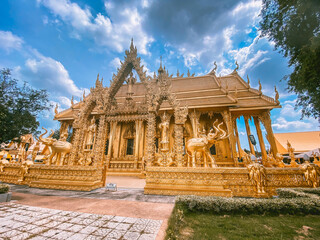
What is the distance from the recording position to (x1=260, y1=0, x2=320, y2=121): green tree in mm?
4160

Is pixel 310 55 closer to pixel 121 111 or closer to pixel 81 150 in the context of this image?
pixel 121 111

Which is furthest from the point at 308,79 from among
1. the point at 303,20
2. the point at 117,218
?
the point at 117,218

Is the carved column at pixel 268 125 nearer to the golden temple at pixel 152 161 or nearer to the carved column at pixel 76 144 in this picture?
the golden temple at pixel 152 161

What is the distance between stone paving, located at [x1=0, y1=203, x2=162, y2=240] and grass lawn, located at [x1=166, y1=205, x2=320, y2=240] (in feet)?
1.40

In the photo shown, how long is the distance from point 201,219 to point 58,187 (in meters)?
6.01

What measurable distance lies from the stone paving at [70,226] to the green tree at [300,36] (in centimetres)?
629

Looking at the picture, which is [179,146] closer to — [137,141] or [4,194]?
[4,194]

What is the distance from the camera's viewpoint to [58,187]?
5.69 meters

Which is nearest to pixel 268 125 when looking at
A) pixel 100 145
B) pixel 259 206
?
pixel 259 206

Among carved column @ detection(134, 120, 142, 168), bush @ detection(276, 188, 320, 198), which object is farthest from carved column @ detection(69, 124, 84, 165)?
bush @ detection(276, 188, 320, 198)

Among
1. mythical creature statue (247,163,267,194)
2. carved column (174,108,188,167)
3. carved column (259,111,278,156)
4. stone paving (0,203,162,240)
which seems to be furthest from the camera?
carved column (259,111,278,156)

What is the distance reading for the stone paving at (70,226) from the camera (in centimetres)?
201

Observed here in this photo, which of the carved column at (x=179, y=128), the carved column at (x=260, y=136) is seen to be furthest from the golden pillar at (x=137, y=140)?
the carved column at (x=260, y=136)

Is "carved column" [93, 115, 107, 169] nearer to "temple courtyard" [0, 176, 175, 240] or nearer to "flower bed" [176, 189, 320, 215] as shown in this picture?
"temple courtyard" [0, 176, 175, 240]
